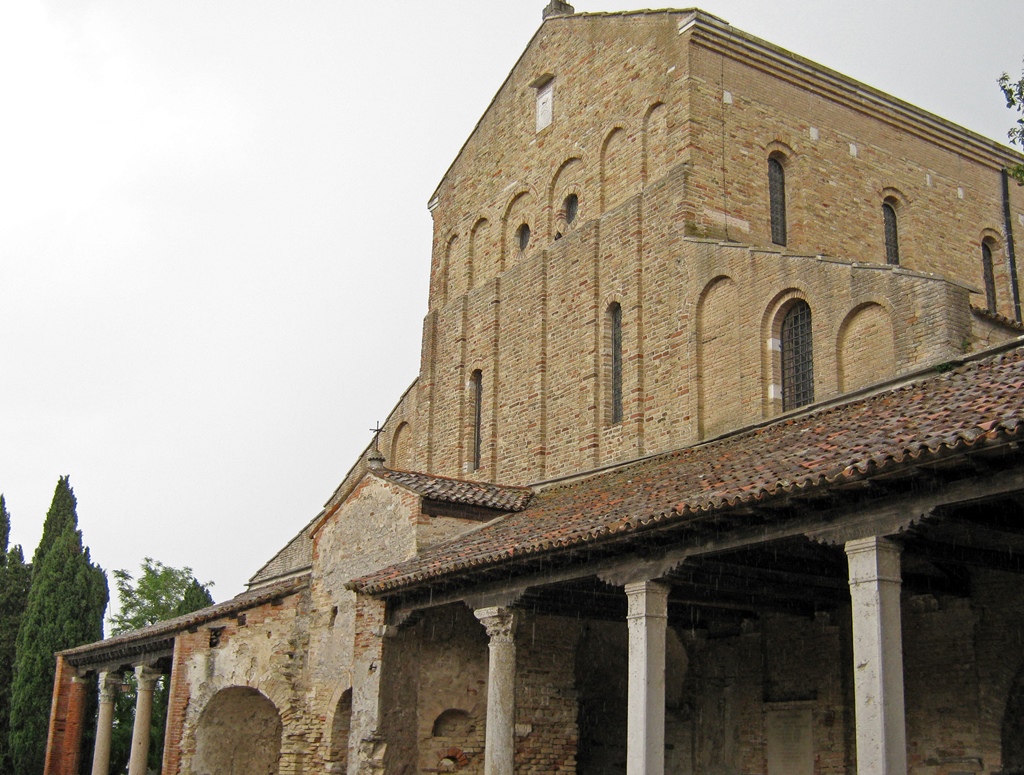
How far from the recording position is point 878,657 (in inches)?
367

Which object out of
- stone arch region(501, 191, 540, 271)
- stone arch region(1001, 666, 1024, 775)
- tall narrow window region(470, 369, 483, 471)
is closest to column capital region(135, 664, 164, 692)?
tall narrow window region(470, 369, 483, 471)

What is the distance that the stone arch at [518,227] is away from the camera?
879 inches

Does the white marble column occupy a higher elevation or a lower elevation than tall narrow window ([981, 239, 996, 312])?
lower

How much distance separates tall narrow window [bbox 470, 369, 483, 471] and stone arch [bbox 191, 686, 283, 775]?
562 centimetres

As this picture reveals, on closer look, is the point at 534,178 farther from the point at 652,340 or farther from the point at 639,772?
the point at 639,772

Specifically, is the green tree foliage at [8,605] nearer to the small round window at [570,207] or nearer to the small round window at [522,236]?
the small round window at [522,236]

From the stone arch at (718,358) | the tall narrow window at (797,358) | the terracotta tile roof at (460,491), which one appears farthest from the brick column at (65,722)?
the tall narrow window at (797,358)

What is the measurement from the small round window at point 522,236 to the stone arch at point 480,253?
0.74 meters

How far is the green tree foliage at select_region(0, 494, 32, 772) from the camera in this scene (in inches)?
1111

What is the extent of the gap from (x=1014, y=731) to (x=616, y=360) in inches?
347

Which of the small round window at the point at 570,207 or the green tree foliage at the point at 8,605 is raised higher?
the small round window at the point at 570,207

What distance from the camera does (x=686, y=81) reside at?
62.4 ft

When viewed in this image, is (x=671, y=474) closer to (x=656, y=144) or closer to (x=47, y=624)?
(x=656, y=144)

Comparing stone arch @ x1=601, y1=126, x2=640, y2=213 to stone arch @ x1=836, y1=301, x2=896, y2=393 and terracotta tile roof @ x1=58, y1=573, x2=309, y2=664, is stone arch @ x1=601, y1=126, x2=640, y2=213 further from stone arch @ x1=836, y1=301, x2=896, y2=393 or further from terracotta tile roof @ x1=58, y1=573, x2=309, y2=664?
terracotta tile roof @ x1=58, y1=573, x2=309, y2=664
